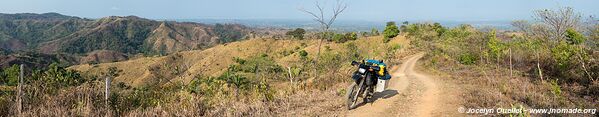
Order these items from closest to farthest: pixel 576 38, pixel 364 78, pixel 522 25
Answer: pixel 364 78, pixel 576 38, pixel 522 25

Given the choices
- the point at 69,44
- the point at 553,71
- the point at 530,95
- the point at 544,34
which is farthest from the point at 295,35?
the point at 69,44

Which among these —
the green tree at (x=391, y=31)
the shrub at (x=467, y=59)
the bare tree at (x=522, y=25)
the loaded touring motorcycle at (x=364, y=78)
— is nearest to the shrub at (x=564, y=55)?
the shrub at (x=467, y=59)

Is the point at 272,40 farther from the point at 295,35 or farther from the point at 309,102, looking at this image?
the point at 309,102

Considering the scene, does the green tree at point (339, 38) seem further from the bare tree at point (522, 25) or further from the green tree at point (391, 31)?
the bare tree at point (522, 25)

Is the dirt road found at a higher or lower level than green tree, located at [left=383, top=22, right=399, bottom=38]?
higher

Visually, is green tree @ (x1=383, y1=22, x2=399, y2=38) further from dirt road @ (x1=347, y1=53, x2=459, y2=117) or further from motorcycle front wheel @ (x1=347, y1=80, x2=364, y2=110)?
motorcycle front wheel @ (x1=347, y1=80, x2=364, y2=110)

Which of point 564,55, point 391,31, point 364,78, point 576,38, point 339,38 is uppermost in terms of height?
point 576,38

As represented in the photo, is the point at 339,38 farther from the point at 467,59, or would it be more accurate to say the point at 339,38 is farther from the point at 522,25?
the point at 467,59

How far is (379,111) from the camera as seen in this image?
8.11 m

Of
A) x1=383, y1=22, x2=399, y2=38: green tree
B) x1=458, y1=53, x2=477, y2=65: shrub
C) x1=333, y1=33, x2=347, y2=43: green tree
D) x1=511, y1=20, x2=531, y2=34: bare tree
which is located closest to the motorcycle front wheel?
x1=458, y1=53, x2=477, y2=65: shrub

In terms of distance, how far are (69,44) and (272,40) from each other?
13569cm

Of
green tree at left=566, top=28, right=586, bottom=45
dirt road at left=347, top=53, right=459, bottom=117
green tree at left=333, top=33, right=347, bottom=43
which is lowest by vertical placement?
green tree at left=333, top=33, right=347, bottom=43

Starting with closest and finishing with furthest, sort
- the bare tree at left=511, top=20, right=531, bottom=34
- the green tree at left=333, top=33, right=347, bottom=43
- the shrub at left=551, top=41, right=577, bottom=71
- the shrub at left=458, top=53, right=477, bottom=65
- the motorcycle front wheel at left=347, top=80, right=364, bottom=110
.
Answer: the motorcycle front wheel at left=347, top=80, right=364, bottom=110, the shrub at left=551, top=41, right=577, bottom=71, the shrub at left=458, top=53, right=477, bottom=65, the bare tree at left=511, top=20, right=531, bottom=34, the green tree at left=333, top=33, right=347, bottom=43

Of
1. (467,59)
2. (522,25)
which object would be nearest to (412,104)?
(467,59)
